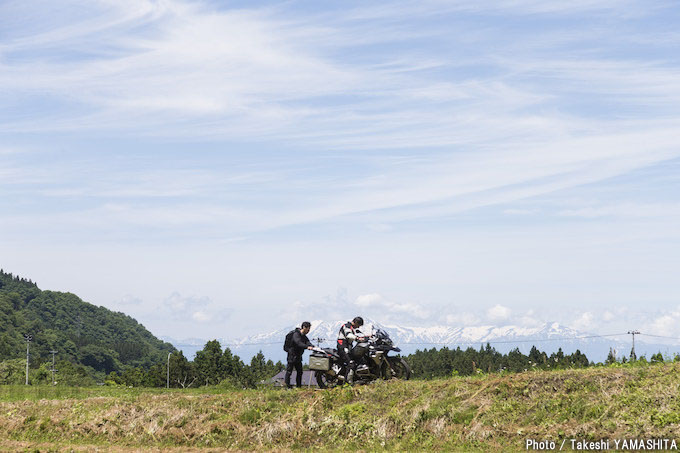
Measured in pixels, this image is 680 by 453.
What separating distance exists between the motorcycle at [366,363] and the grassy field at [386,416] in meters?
1.91

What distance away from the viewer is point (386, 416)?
69.1 ft

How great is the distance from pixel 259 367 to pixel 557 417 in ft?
445

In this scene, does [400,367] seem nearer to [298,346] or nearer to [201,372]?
[298,346]

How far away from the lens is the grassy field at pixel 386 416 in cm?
1875

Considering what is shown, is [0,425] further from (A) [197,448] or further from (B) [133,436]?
(A) [197,448]

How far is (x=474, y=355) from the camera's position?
128250mm

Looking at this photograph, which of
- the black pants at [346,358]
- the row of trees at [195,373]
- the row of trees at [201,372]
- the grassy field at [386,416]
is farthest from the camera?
the row of trees at [201,372]

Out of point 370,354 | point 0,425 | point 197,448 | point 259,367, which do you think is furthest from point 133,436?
point 259,367

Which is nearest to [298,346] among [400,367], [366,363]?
[366,363]

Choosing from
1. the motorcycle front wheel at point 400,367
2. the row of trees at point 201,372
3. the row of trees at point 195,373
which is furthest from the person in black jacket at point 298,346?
the row of trees at point 201,372

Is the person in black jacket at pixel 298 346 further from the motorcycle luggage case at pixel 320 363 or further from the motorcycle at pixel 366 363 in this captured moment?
the motorcycle luggage case at pixel 320 363

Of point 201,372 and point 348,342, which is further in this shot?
point 201,372

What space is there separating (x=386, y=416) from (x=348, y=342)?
5.00 meters

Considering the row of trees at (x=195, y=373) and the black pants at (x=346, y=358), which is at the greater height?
the black pants at (x=346, y=358)
